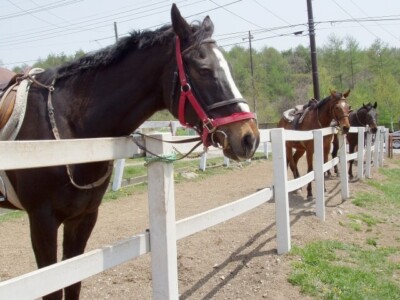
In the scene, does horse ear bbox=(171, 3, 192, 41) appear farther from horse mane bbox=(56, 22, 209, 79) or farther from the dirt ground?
the dirt ground

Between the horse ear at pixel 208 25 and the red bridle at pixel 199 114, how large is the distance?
18cm

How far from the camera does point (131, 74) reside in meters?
2.77

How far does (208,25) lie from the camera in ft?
8.83

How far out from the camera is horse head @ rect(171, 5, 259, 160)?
7.77ft

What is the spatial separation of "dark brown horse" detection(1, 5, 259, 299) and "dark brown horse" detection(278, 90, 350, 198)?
6.28 meters

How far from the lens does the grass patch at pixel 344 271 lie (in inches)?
149

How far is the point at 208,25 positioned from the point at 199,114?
0.60 m

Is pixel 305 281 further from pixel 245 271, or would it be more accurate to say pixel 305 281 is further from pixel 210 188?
pixel 210 188

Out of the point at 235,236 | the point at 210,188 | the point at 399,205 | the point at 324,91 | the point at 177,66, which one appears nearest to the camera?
the point at 177,66

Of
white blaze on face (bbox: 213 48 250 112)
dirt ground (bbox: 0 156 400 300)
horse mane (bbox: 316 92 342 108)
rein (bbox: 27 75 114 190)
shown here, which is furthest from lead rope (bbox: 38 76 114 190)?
horse mane (bbox: 316 92 342 108)

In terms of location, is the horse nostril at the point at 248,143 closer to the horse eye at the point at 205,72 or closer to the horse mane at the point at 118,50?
the horse eye at the point at 205,72

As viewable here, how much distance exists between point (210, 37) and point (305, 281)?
2366 mm

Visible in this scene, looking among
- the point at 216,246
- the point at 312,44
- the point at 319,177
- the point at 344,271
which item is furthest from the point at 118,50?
the point at 312,44

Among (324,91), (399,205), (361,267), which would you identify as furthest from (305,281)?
(324,91)
